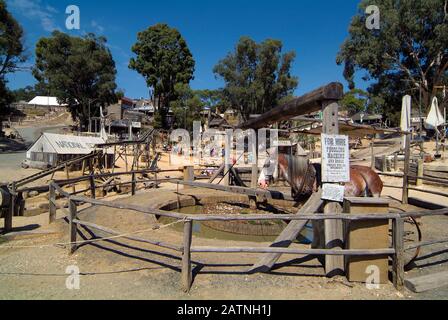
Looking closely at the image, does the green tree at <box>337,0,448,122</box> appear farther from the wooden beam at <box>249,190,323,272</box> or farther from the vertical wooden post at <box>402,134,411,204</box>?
the wooden beam at <box>249,190,323,272</box>

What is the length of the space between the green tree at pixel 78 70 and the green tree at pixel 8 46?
909 centimetres

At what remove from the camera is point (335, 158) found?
383 centimetres

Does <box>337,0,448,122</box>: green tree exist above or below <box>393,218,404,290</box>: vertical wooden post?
above

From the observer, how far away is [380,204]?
12.2ft

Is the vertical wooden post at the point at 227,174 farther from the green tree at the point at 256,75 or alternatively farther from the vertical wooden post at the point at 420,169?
the green tree at the point at 256,75

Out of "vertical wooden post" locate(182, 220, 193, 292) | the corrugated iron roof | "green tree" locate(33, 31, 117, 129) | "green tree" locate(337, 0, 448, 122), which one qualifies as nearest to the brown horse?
"vertical wooden post" locate(182, 220, 193, 292)

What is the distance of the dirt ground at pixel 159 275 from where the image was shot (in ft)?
11.1

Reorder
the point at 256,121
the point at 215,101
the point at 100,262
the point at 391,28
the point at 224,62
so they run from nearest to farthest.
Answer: the point at 100,262
the point at 256,121
the point at 391,28
the point at 224,62
the point at 215,101

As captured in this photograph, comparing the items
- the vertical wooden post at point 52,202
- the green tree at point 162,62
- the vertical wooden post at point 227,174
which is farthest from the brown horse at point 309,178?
the green tree at point 162,62

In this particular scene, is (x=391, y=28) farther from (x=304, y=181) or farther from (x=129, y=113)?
(x=129, y=113)

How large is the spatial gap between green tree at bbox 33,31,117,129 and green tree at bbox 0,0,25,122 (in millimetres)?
9086

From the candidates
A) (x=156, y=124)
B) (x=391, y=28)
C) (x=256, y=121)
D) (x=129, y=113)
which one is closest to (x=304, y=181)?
(x=256, y=121)

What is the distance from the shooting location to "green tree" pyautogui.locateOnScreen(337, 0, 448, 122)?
2553 centimetres
